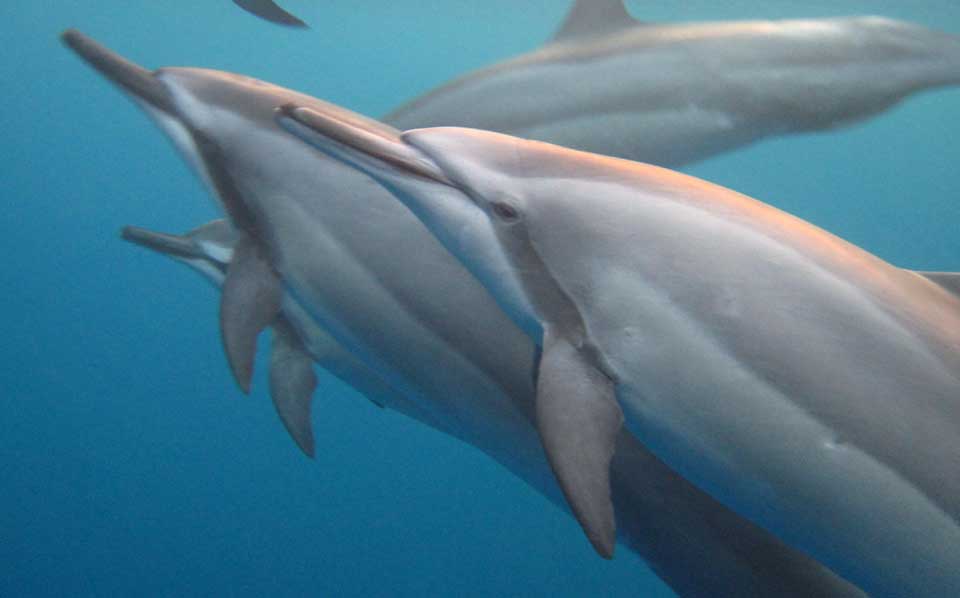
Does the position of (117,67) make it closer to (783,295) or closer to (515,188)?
(515,188)

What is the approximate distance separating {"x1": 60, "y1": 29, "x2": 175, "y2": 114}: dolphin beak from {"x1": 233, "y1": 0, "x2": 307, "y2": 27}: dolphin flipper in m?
2.03

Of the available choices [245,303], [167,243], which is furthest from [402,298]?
[167,243]

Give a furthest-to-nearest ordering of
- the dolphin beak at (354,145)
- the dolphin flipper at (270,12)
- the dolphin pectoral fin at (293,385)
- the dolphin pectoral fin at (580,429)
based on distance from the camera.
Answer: the dolphin flipper at (270,12) → the dolphin pectoral fin at (293,385) → the dolphin beak at (354,145) → the dolphin pectoral fin at (580,429)

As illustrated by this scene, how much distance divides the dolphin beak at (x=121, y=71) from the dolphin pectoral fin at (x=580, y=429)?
1583mm

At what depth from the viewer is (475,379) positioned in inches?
93.1

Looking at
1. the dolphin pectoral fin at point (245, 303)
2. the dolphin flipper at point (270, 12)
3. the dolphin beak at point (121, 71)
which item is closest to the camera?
the dolphin beak at point (121, 71)

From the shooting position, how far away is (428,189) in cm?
174

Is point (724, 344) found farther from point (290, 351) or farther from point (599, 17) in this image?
point (599, 17)

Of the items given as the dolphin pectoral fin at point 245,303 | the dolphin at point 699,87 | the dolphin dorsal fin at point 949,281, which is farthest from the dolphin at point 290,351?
the dolphin dorsal fin at point 949,281

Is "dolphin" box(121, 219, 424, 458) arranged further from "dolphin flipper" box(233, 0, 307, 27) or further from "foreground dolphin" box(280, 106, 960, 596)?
"dolphin flipper" box(233, 0, 307, 27)

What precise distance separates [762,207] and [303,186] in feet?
4.39

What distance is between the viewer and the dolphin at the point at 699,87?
155 inches

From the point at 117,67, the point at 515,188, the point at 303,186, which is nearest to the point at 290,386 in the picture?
the point at 303,186

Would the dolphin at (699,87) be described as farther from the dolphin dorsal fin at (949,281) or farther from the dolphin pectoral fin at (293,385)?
the dolphin dorsal fin at (949,281)
